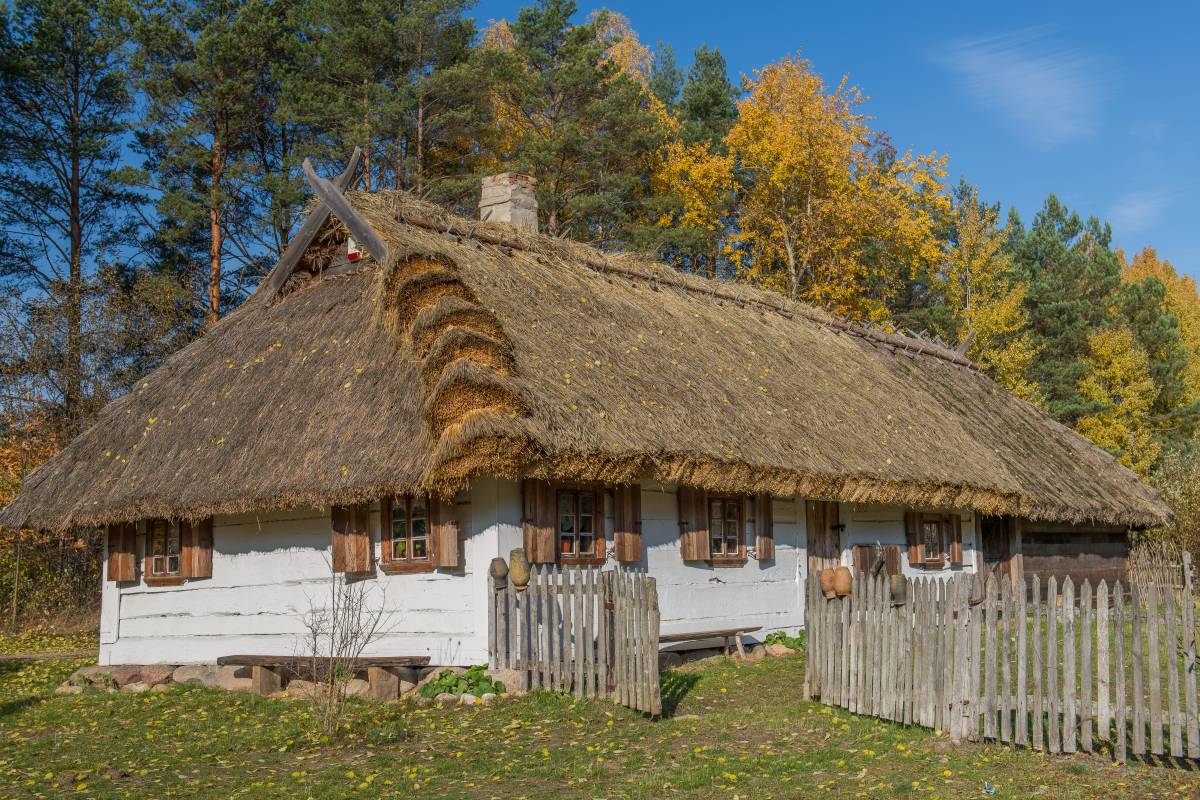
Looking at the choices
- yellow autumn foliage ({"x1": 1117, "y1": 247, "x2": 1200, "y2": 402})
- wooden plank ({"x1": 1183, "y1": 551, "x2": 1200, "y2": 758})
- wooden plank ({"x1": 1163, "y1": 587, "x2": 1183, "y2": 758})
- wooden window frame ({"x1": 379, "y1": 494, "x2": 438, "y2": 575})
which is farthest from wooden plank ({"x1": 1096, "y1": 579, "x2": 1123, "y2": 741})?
yellow autumn foliage ({"x1": 1117, "y1": 247, "x2": 1200, "y2": 402})

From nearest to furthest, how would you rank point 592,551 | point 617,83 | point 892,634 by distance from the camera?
point 892,634 → point 592,551 → point 617,83

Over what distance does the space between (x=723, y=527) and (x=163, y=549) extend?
7.42 metres

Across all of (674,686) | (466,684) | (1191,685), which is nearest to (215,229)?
(466,684)

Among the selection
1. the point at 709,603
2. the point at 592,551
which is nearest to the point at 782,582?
the point at 709,603

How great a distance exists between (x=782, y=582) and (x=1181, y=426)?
30.5 metres

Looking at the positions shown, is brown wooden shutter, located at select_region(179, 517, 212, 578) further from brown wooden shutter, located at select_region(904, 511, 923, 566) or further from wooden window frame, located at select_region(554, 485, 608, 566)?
brown wooden shutter, located at select_region(904, 511, 923, 566)

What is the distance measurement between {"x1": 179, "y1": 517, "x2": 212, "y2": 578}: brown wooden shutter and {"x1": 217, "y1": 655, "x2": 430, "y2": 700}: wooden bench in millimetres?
1331

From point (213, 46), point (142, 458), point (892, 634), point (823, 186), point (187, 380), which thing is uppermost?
point (213, 46)

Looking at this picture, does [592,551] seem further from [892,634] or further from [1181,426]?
[1181,426]

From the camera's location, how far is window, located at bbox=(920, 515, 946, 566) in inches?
732

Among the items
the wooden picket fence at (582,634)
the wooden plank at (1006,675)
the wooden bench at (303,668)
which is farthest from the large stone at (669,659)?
the wooden plank at (1006,675)

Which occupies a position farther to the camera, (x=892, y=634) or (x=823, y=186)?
(x=823, y=186)

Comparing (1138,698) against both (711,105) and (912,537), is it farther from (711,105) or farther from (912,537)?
(711,105)

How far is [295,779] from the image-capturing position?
8.23 m
